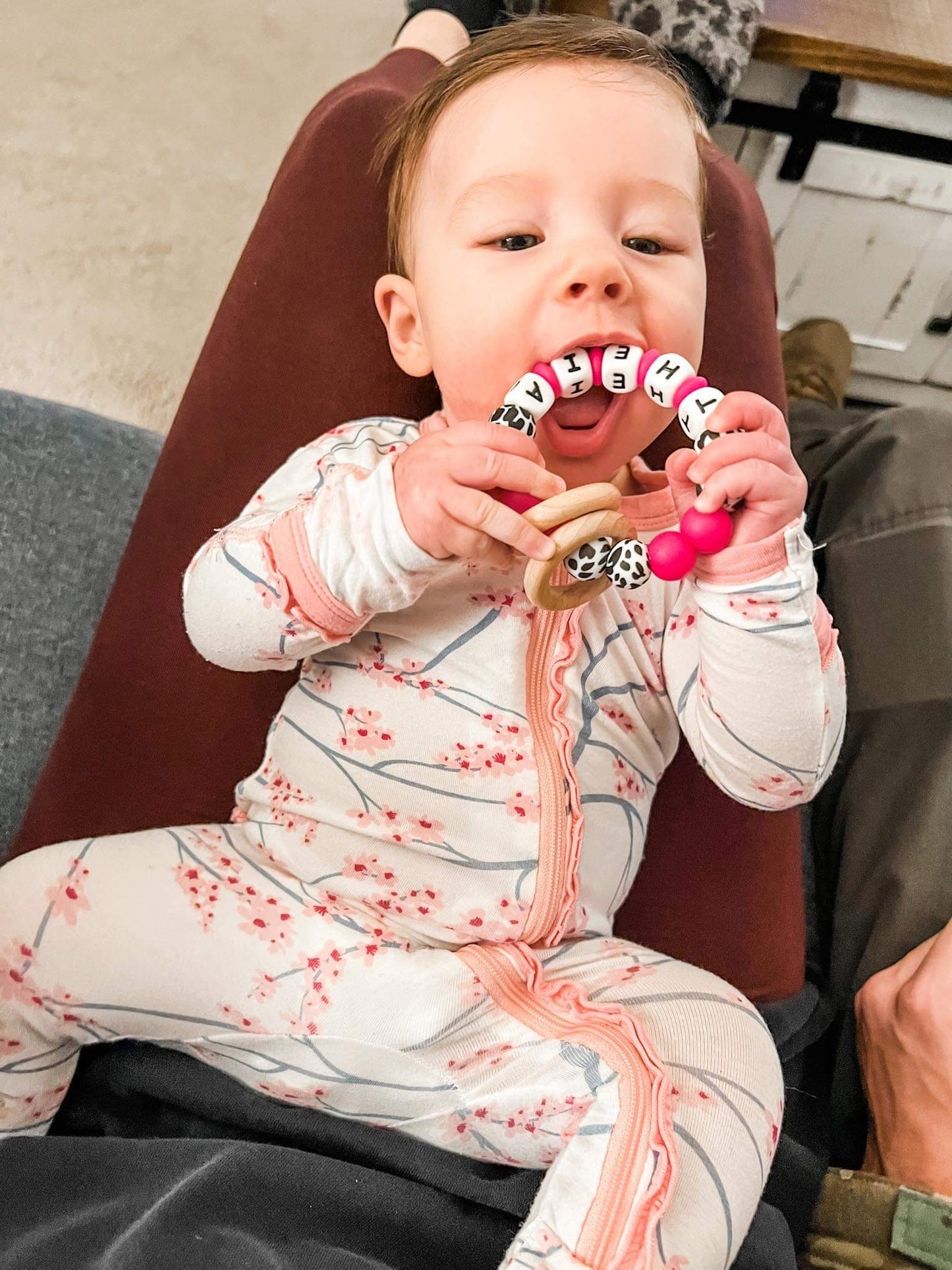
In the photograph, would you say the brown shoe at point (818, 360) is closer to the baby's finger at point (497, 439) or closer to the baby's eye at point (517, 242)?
the baby's eye at point (517, 242)

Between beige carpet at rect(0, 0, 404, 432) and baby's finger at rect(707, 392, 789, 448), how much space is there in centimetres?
126

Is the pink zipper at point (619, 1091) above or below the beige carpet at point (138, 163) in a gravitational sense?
below

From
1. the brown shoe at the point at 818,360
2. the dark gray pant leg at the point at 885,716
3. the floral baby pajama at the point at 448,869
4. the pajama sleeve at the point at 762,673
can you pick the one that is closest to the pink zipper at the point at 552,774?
the floral baby pajama at the point at 448,869

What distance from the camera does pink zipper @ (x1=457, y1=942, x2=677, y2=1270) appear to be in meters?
0.61

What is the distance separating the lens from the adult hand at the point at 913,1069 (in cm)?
79

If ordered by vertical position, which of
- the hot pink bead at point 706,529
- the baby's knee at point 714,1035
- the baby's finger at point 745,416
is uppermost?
the baby's finger at point 745,416

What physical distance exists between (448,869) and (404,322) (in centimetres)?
48

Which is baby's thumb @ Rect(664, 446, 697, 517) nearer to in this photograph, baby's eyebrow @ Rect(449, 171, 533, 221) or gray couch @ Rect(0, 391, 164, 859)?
baby's eyebrow @ Rect(449, 171, 533, 221)

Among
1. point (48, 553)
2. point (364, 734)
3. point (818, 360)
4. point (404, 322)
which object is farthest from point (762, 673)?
point (818, 360)

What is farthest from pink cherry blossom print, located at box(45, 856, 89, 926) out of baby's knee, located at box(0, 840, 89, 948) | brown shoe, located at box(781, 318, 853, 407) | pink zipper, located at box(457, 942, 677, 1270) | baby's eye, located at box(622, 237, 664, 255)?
brown shoe, located at box(781, 318, 853, 407)

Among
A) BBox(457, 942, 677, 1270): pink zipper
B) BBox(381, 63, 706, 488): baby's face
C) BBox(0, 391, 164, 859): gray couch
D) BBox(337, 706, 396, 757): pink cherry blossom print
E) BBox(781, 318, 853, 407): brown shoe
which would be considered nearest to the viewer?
BBox(457, 942, 677, 1270): pink zipper

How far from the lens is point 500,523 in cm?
63

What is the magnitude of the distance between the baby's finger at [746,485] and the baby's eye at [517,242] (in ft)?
0.81

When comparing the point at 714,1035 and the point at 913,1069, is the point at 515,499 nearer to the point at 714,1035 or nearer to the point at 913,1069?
the point at 714,1035
